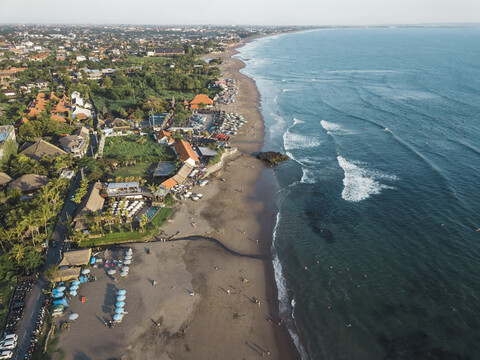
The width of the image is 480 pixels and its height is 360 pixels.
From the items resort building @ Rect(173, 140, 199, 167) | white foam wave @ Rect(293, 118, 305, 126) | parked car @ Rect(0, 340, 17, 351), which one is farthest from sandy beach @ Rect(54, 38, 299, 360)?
white foam wave @ Rect(293, 118, 305, 126)

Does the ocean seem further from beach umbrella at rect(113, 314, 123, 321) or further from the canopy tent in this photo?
the canopy tent

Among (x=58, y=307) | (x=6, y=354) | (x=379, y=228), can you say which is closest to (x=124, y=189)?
(x=58, y=307)

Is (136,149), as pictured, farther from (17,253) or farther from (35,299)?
(35,299)

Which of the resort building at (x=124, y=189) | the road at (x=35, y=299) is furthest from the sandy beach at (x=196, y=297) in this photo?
the resort building at (x=124, y=189)

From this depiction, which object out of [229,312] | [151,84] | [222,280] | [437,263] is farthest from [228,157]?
[151,84]

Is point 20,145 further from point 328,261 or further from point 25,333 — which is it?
point 328,261

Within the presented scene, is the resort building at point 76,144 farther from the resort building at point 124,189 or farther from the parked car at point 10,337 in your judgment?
the parked car at point 10,337

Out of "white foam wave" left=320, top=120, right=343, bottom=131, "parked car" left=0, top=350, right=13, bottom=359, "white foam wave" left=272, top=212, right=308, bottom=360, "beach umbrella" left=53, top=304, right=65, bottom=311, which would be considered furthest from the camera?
"white foam wave" left=320, top=120, right=343, bottom=131
